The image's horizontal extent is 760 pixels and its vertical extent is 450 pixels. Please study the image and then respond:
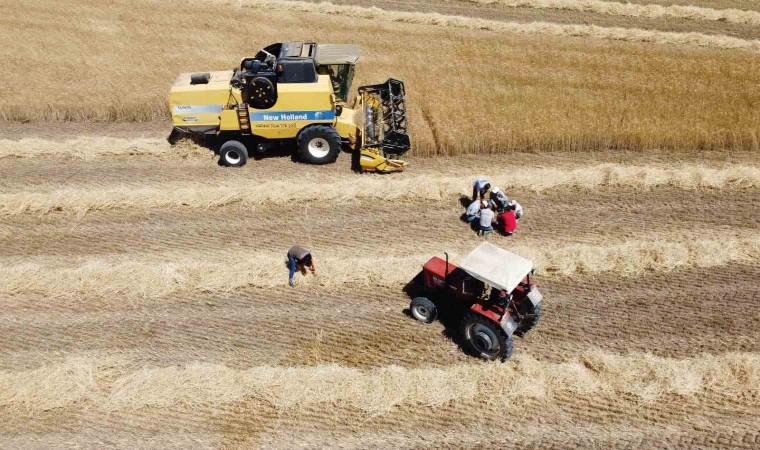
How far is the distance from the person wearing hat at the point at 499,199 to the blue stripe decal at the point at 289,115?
475 cm

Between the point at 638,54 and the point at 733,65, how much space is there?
3.25 metres

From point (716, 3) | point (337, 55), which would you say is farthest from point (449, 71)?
point (716, 3)

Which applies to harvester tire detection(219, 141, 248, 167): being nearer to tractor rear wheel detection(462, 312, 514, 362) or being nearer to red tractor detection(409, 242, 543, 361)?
red tractor detection(409, 242, 543, 361)

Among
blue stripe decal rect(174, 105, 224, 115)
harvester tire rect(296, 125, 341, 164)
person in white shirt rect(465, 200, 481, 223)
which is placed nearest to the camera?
person in white shirt rect(465, 200, 481, 223)

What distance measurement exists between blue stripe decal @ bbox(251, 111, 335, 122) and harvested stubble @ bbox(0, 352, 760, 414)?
7018mm

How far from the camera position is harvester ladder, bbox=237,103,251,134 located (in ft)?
47.5

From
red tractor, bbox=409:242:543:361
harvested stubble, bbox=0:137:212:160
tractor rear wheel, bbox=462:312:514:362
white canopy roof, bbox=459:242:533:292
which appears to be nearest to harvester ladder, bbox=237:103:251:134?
harvested stubble, bbox=0:137:212:160

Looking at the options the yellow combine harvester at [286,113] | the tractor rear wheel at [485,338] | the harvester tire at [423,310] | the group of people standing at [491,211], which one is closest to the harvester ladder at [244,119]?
the yellow combine harvester at [286,113]

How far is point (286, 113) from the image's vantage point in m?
14.4

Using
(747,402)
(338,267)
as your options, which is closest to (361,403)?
(338,267)

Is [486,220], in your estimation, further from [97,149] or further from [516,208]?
[97,149]

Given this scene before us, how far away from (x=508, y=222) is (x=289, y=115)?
6.31 metres

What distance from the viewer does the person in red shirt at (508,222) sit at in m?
12.7

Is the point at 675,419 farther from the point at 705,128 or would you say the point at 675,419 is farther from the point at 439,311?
the point at 705,128
